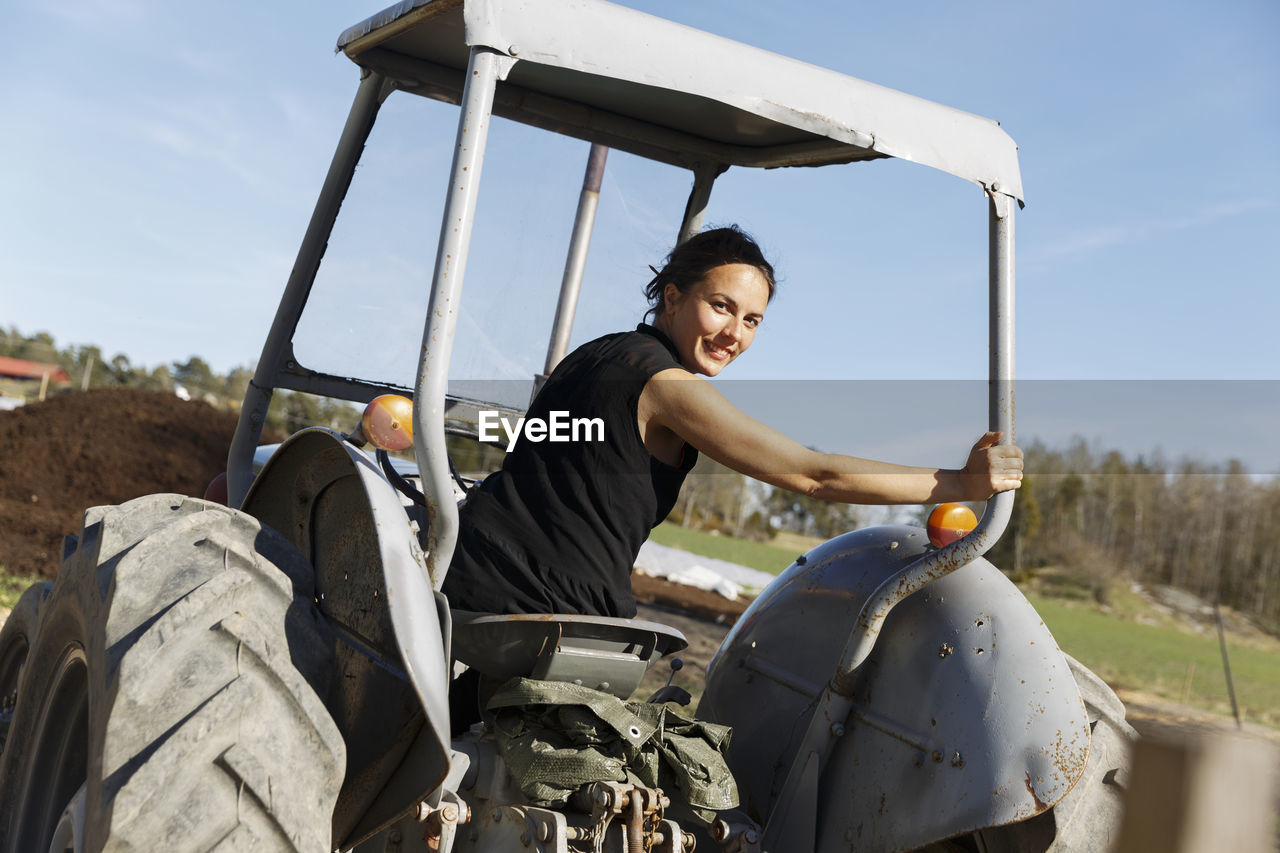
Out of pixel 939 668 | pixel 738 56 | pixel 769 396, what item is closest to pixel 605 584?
pixel 769 396

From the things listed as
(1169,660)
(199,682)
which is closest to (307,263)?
(199,682)

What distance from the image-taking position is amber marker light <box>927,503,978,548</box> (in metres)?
2.71

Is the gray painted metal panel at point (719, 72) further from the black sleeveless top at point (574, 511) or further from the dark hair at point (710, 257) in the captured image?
the black sleeveless top at point (574, 511)

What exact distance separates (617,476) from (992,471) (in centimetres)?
78

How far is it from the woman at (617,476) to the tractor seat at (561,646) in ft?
0.23

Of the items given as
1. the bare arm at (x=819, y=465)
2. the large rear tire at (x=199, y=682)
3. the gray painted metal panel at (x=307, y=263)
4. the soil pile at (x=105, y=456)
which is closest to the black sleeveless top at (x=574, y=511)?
the bare arm at (x=819, y=465)

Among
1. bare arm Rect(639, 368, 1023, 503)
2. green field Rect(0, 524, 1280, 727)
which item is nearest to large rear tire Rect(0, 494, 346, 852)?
bare arm Rect(639, 368, 1023, 503)

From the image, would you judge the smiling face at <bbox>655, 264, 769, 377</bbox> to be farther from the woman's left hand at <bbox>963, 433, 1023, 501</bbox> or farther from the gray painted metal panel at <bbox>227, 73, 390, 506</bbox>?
the gray painted metal panel at <bbox>227, 73, 390, 506</bbox>

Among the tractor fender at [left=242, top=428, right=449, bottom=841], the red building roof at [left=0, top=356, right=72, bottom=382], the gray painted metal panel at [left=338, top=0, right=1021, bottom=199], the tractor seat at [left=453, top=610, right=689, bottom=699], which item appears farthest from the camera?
the red building roof at [left=0, top=356, right=72, bottom=382]

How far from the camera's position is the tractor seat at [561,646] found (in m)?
2.29

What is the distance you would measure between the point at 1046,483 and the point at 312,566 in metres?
1.54

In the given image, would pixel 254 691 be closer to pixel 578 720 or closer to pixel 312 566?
pixel 312 566

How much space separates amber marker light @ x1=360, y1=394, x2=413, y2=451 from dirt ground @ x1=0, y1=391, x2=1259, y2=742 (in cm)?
784

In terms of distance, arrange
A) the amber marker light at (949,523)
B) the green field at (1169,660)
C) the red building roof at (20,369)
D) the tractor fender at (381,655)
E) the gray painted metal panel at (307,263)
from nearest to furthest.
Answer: the tractor fender at (381,655), the amber marker light at (949,523), the gray painted metal panel at (307,263), the green field at (1169,660), the red building roof at (20,369)
